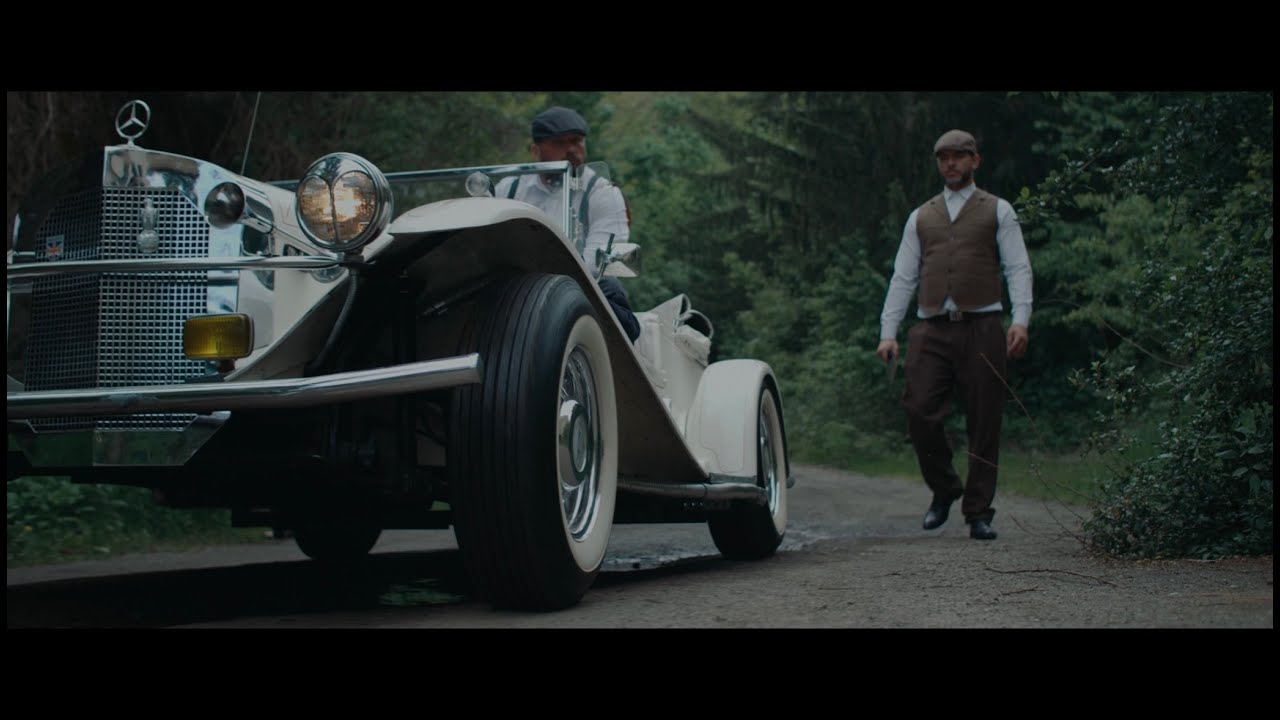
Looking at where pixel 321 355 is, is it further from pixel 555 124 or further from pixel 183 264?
pixel 555 124

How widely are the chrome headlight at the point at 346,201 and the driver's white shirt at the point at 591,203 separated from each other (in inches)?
72.3

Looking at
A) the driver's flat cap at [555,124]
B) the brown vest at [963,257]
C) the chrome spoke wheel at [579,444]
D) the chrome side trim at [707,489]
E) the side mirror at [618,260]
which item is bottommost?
the chrome side trim at [707,489]

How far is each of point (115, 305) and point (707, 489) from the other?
92.0 inches

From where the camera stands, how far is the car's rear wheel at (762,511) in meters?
6.14

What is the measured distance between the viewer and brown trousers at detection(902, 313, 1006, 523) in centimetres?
679

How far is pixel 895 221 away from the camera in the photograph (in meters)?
18.8

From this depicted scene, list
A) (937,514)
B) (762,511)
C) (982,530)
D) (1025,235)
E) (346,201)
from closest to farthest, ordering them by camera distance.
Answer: (346,201)
(762,511)
(982,530)
(937,514)
(1025,235)

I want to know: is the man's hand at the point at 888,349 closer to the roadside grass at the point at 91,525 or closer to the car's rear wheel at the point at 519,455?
the car's rear wheel at the point at 519,455

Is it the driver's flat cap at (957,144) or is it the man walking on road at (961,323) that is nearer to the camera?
the man walking on road at (961,323)

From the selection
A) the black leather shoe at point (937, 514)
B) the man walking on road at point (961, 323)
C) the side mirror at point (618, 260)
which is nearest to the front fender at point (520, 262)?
the side mirror at point (618, 260)

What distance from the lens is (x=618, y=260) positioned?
507 cm

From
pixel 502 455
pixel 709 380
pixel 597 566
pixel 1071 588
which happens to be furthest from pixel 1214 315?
pixel 502 455

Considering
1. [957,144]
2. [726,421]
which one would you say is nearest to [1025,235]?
[957,144]

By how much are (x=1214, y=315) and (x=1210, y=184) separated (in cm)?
81
